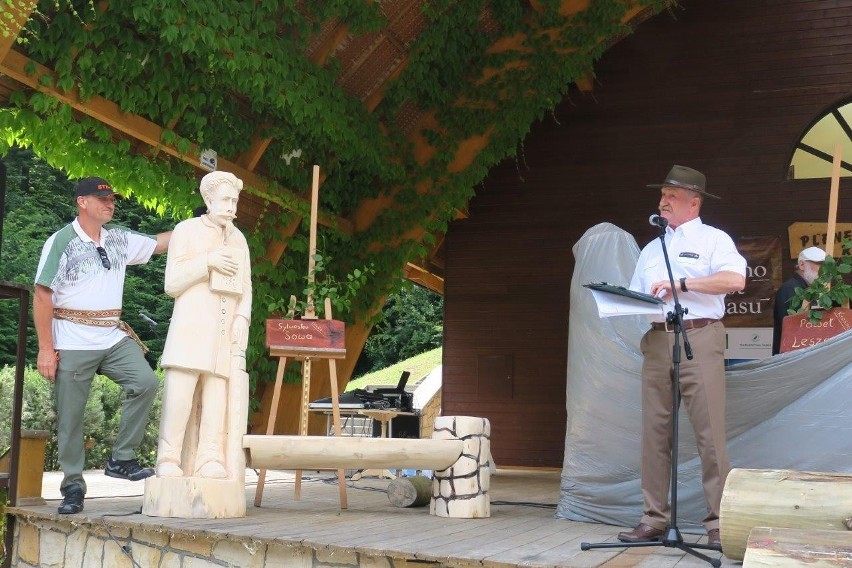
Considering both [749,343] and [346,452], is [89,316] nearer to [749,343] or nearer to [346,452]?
[346,452]

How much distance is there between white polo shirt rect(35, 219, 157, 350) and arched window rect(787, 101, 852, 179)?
7183mm

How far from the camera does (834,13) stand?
9398mm

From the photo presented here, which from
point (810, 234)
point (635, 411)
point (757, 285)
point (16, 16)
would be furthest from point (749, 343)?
point (16, 16)

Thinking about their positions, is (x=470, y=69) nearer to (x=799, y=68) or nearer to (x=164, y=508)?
(x=799, y=68)

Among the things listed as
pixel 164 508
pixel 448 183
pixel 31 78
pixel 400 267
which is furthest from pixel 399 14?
pixel 164 508

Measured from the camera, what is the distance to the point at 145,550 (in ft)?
13.3

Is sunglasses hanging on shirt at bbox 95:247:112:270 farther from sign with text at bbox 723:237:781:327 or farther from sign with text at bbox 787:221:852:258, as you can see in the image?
sign with text at bbox 787:221:852:258

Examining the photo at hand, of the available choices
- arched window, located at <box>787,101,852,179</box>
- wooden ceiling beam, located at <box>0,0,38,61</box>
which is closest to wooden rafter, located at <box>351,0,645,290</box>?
arched window, located at <box>787,101,852,179</box>

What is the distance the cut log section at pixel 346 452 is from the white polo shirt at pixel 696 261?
133 centimetres

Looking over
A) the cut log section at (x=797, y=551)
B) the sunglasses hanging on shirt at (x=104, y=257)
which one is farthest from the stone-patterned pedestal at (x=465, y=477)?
the cut log section at (x=797, y=551)

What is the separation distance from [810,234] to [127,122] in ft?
20.8

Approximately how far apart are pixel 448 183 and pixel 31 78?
4.10m

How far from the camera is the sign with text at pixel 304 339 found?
532 cm

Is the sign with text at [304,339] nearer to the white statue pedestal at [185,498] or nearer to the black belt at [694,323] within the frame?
the white statue pedestal at [185,498]
